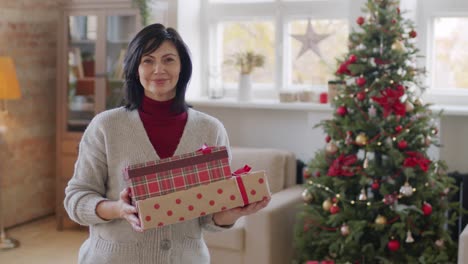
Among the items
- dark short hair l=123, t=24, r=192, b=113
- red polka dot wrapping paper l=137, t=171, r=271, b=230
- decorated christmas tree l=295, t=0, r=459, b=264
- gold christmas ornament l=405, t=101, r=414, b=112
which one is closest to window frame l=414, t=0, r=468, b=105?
decorated christmas tree l=295, t=0, r=459, b=264

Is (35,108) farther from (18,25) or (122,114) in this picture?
(122,114)

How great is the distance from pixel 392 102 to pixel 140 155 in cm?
203

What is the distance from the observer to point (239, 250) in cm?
377

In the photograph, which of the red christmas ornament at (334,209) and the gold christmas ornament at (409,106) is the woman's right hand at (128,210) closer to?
the red christmas ornament at (334,209)

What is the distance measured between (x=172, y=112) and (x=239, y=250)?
205cm

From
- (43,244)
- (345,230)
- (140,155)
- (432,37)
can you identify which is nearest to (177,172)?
(140,155)

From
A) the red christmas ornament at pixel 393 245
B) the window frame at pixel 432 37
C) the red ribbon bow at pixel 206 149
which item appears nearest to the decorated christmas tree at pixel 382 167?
the red christmas ornament at pixel 393 245

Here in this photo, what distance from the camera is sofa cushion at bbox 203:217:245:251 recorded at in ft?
12.3

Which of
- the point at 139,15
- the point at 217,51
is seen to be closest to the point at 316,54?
the point at 217,51

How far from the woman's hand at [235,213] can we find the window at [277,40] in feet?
9.58

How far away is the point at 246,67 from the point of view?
4.80 metres

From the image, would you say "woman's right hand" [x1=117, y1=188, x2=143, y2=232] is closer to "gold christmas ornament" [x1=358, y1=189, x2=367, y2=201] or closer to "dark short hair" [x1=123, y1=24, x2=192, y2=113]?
"dark short hair" [x1=123, y1=24, x2=192, y2=113]

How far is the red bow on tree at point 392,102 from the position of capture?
350 cm

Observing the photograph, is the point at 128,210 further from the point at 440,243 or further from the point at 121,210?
the point at 440,243
